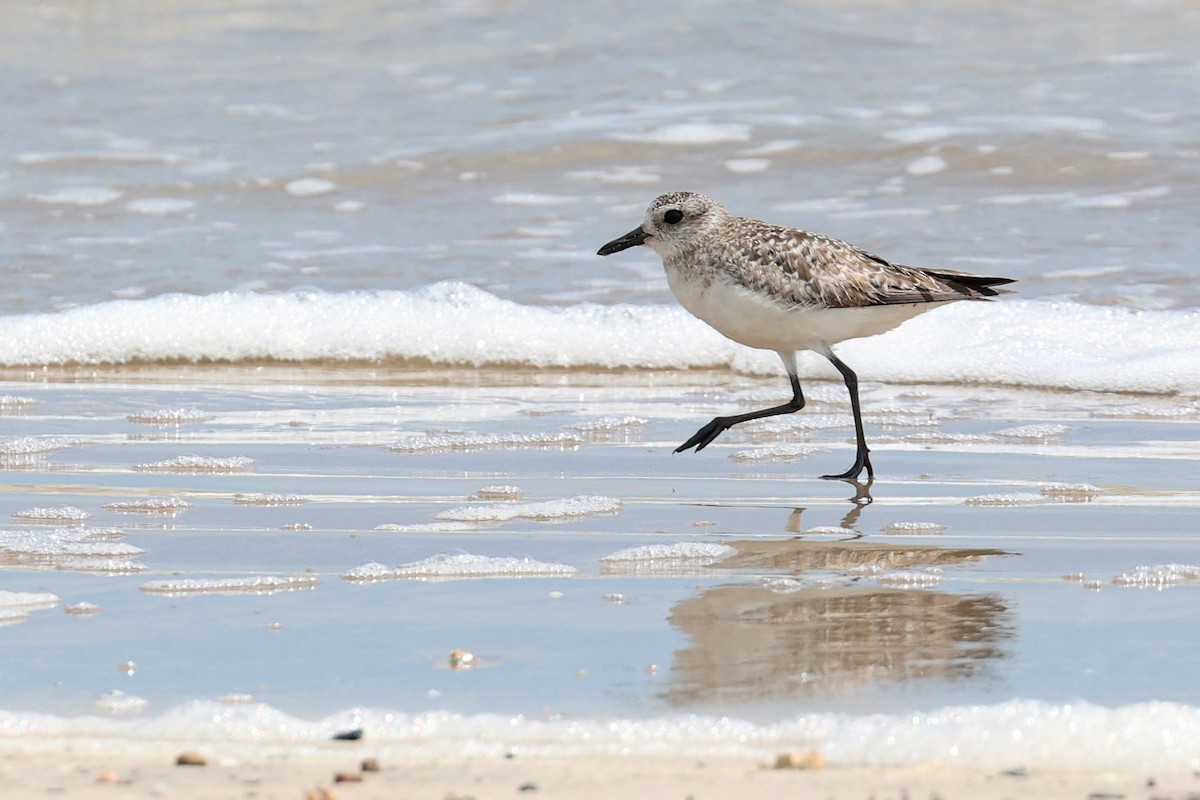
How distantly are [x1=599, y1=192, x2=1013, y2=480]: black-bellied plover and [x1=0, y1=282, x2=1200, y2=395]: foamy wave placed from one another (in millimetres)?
1490

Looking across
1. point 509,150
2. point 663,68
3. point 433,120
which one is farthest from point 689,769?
point 663,68

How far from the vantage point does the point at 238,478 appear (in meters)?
5.40

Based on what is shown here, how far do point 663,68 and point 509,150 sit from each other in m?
2.57

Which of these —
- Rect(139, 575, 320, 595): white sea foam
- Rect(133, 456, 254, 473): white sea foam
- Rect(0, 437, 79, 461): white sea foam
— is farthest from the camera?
Rect(0, 437, 79, 461): white sea foam

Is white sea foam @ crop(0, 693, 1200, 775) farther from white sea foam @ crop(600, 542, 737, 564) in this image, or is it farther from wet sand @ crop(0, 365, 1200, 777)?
white sea foam @ crop(600, 542, 737, 564)

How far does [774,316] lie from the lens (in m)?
6.06

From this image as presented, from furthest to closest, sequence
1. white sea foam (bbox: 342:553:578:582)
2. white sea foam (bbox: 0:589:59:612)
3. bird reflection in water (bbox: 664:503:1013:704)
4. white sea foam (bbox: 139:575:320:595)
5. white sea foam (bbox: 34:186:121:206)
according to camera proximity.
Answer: white sea foam (bbox: 34:186:121:206) < white sea foam (bbox: 342:553:578:582) < white sea foam (bbox: 139:575:320:595) < white sea foam (bbox: 0:589:59:612) < bird reflection in water (bbox: 664:503:1013:704)

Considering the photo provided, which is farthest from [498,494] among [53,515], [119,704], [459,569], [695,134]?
[695,134]

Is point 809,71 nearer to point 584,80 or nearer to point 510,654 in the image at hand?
point 584,80

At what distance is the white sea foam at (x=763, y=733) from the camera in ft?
9.02

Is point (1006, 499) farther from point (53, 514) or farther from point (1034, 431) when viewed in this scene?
point (53, 514)

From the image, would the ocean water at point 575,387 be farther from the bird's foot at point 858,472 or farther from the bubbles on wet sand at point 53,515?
the bird's foot at point 858,472

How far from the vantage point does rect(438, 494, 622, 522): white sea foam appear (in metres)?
4.80

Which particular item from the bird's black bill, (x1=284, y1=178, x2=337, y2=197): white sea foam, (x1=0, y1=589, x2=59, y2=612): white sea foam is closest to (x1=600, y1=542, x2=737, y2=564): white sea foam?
(x1=0, y1=589, x2=59, y2=612): white sea foam
